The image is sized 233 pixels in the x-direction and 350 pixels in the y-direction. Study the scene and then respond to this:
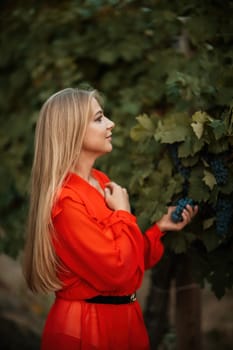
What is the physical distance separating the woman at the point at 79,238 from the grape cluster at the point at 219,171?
0.40 m

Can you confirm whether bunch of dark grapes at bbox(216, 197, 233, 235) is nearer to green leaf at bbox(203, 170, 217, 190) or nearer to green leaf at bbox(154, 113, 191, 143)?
green leaf at bbox(203, 170, 217, 190)

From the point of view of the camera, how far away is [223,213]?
2.85 metres

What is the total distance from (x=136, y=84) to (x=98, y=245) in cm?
204

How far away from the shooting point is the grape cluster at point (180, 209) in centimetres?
287

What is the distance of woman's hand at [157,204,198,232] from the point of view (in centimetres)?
289

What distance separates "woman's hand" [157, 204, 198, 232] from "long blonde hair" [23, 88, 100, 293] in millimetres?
508

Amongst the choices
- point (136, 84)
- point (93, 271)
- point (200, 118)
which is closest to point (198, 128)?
point (200, 118)

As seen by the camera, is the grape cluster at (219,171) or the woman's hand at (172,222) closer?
the grape cluster at (219,171)

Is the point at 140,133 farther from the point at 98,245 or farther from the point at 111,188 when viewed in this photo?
the point at 98,245

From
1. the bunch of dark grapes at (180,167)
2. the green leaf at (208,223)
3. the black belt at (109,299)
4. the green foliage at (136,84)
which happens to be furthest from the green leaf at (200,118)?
the black belt at (109,299)

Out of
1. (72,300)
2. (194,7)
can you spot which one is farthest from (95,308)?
(194,7)

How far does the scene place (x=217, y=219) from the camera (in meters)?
2.88

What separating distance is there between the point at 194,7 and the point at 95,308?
159cm

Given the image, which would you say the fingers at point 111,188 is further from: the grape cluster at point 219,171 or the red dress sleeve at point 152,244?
the grape cluster at point 219,171
